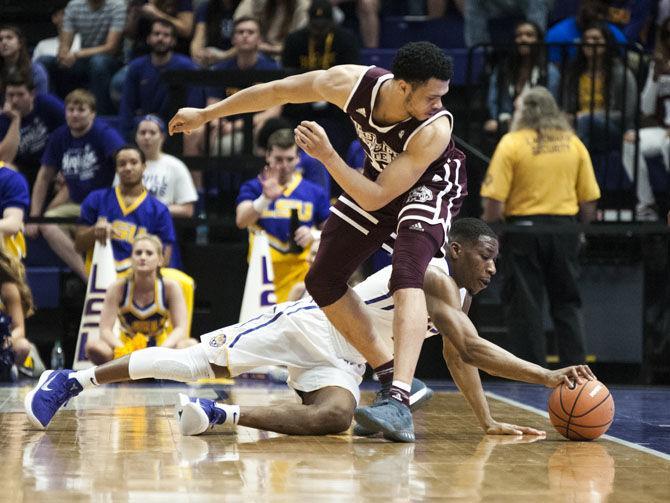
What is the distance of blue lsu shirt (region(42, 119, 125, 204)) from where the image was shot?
999 cm

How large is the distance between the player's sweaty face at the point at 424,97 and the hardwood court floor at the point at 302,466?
4.63ft

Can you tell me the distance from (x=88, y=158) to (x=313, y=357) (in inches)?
194

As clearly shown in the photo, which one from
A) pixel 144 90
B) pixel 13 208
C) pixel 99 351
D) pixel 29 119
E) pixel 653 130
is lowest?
pixel 99 351

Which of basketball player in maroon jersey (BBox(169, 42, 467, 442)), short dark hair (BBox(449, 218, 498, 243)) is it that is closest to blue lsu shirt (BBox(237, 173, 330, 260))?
basketball player in maroon jersey (BBox(169, 42, 467, 442))

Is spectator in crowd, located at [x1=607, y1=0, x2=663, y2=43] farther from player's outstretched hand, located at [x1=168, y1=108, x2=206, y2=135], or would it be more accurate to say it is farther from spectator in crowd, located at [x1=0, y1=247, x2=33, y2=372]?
player's outstretched hand, located at [x1=168, y1=108, x2=206, y2=135]

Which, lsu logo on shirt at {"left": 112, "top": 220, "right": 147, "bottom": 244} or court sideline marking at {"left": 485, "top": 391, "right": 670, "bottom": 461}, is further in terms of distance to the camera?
lsu logo on shirt at {"left": 112, "top": 220, "right": 147, "bottom": 244}

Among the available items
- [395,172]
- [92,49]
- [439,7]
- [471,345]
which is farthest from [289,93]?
[439,7]

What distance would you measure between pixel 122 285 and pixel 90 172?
1.67m

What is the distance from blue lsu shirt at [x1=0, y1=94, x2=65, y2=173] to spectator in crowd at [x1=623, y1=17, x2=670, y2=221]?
4.81 metres

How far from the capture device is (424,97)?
17.5ft

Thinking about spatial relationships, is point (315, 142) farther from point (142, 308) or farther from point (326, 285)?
point (142, 308)

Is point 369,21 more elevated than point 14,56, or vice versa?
point 369,21

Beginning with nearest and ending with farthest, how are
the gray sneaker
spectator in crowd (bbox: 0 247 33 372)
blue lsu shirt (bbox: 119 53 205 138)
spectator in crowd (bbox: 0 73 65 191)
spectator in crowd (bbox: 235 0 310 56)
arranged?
1. the gray sneaker
2. spectator in crowd (bbox: 0 247 33 372)
3. spectator in crowd (bbox: 0 73 65 191)
4. blue lsu shirt (bbox: 119 53 205 138)
5. spectator in crowd (bbox: 235 0 310 56)

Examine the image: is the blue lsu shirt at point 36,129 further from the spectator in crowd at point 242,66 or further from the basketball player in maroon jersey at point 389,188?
the basketball player in maroon jersey at point 389,188
